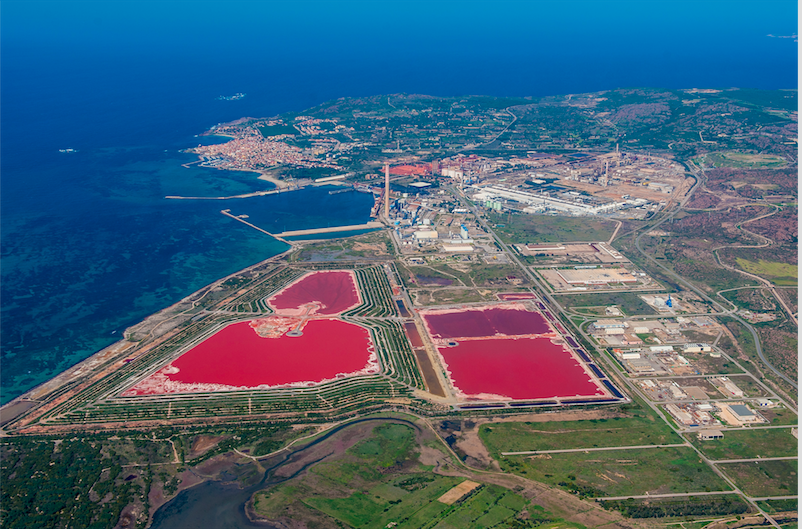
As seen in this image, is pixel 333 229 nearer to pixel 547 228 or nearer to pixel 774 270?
pixel 547 228

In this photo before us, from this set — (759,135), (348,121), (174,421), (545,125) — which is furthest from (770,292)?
(348,121)

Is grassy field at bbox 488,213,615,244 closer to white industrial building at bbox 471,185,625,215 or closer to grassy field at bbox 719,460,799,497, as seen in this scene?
white industrial building at bbox 471,185,625,215

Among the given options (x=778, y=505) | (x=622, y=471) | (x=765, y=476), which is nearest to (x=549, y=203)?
(x=765, y=476)

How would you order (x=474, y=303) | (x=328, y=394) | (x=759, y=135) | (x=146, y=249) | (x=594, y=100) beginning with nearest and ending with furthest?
(x=328, y=394) < (x=474, y=303) < (x=146, y=249) < (x=759, y=135) < (x=594, y=100)

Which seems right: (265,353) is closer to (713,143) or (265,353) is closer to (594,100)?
(713,143)

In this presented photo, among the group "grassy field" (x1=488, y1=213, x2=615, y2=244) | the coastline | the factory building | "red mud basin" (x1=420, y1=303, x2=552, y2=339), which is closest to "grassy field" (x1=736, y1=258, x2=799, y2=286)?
"grassy field" (x1=488, y1=213, x2=615, y2=244)

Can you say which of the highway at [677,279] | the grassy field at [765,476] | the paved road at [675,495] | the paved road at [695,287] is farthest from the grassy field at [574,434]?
the paved road at [695,287]
